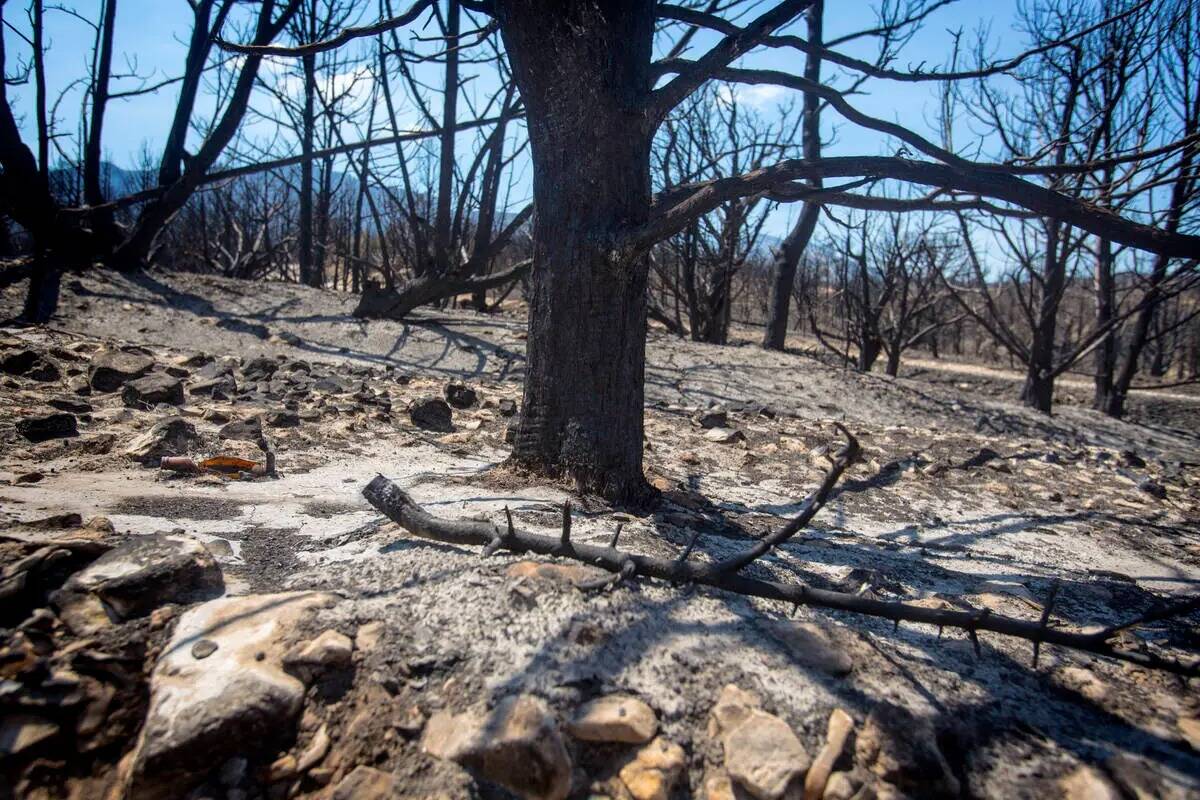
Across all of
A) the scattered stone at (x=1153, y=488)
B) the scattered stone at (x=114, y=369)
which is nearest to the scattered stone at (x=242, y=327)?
the scattered stone at (x=114, y=369)

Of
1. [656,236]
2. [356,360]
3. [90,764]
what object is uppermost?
[656,236]

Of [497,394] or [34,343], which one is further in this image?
[497,394]

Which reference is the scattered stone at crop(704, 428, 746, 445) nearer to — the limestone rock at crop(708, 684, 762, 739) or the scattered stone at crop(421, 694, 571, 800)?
the limestone rock at crop(708, 684, 762, 739)

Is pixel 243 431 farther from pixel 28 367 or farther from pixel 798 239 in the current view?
pixel 798 239

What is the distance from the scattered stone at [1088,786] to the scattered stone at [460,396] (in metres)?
3.07

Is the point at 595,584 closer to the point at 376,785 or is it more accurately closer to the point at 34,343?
the point at 376,785

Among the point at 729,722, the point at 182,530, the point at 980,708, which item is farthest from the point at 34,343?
the point at 980,708

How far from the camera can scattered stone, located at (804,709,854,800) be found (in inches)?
43.8

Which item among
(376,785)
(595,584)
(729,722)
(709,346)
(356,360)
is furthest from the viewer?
(709,346)

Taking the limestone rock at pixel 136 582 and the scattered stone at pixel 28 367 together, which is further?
the scattered stone at pixel 28 367

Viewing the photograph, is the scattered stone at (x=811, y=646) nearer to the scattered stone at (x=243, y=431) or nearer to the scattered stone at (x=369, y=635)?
the scattered stone at (x=369, y=635)

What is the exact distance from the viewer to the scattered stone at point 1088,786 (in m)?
1.12

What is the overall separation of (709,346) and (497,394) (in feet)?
8.95

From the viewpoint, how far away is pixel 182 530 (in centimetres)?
179
